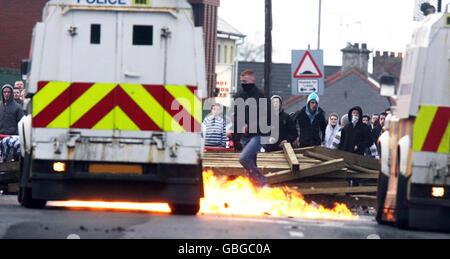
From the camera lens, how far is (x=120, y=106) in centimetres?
1468

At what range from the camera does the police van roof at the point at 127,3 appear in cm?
1466

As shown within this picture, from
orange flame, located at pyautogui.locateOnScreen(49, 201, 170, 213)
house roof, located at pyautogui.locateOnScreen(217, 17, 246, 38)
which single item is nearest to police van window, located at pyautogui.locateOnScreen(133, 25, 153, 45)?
orange flame, located at pyautogui.locateOnScreen(49, 201, 170, 213)

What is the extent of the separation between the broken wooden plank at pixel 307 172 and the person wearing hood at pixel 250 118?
1.03 feet

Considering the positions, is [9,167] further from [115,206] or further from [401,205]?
[401,205]

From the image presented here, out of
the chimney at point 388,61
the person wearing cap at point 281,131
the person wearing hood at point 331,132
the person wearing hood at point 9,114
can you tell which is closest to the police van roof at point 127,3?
the person wearing cap at point 281,131

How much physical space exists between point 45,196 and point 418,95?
4.56m

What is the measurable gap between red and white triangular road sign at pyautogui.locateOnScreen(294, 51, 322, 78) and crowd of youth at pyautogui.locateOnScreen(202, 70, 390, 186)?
3.56 ft

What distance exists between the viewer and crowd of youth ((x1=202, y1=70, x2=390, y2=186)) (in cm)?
1797

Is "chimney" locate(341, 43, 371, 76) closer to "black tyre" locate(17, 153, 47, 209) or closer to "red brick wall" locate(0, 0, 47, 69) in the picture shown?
"red brick wall" locate(0, 0, 47, 69)

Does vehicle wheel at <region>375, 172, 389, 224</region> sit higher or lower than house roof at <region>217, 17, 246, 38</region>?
lower

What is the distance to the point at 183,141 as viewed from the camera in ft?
48.1

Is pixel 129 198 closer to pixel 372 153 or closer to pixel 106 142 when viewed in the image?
pixel 106 142

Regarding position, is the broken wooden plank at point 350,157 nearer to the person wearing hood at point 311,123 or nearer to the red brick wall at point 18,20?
the person wearing hood at point 311,123
